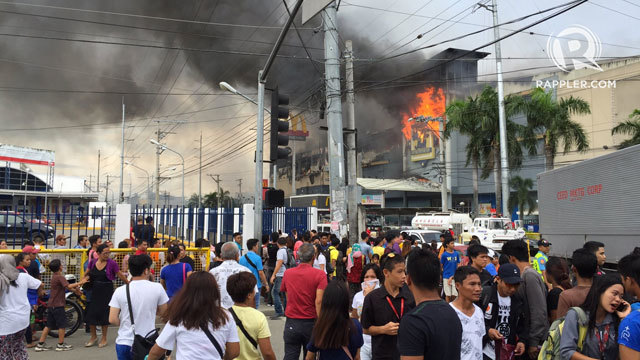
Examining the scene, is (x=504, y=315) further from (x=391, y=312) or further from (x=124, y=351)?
(x=124, y=351)

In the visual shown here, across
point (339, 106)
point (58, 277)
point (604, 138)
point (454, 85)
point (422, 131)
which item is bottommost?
point (58, 277)

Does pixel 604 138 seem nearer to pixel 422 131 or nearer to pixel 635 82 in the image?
pixel 635 82

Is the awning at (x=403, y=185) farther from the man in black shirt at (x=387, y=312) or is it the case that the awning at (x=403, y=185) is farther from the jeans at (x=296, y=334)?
the man in black shirt at (x=387, y=312)

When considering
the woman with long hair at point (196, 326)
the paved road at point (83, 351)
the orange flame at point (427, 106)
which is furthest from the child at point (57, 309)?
the orange flame at point (427, 106)

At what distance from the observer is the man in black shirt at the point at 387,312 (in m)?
3.51

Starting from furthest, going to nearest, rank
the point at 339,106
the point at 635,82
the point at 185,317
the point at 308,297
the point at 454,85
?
the point at 454,85
the point at 635,82
the point at 339,106
the point at 308,297
the point at 185,317

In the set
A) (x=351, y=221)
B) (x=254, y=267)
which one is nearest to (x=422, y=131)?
(x=351, y=221)

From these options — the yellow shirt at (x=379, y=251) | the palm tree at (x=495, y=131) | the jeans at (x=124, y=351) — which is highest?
the palm tree at (x=495, y=131)

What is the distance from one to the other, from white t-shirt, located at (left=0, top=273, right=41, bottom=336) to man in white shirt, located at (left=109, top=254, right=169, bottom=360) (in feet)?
4.37

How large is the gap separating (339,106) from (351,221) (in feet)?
12.5

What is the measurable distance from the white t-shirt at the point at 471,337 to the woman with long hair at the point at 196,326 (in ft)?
5.06

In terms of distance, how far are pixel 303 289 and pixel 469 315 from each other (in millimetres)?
1885

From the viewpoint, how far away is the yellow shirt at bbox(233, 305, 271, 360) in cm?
316

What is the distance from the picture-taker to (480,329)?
3.12 metres
